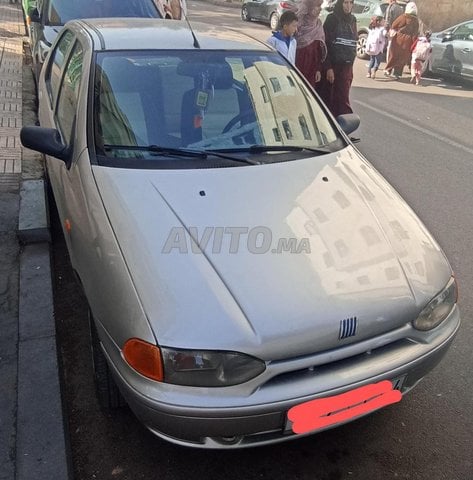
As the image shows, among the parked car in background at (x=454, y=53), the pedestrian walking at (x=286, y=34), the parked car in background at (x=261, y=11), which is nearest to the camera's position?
the pedestrian walking at (x=286, y=34)

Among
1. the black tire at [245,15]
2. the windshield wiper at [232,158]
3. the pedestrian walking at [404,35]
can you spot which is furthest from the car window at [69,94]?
the black tire at [245,15]

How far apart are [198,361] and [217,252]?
1.60 ft

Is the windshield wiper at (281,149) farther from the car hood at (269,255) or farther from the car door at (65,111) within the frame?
the car door at (65,111)

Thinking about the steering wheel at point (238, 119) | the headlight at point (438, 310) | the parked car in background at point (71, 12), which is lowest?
the headlight at point (438, 310)

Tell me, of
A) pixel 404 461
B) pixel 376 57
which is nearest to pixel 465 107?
pixel 376 57

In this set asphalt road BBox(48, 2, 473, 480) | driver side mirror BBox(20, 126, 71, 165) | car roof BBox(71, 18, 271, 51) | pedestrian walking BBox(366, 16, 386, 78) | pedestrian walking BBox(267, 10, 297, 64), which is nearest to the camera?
asphalt road BBox(48, 2, 473, 480)

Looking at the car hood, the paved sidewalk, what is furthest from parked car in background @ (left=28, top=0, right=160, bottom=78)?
the car hood

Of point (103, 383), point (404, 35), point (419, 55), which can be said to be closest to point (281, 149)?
point (103, 383)

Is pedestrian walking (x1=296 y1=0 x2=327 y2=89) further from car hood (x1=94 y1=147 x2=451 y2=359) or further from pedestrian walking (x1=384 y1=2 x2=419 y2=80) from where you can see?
pedestrian walking (x1=384 y1=2 x2=419 y2=80)

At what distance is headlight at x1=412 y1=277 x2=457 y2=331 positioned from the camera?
2189mm

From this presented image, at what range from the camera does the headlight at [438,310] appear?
219 centimetres

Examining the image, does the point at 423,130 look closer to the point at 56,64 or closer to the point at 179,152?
the point at 56,64

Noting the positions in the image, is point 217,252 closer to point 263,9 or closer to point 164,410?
point 164,410

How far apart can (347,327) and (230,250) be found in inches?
22.2
